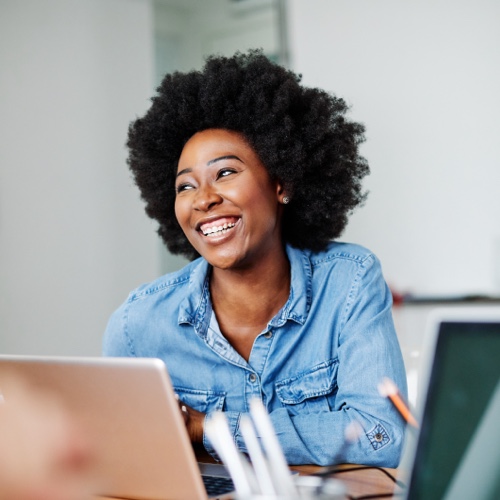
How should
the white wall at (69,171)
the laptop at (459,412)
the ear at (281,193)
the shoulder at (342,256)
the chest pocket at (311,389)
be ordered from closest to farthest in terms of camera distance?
the laptop at (459,412) → the chest pocket at (311,389) → the shoulder at (342,256) → the ear at (281,193) → the white wall at (69,171)

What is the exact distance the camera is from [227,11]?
3.88m

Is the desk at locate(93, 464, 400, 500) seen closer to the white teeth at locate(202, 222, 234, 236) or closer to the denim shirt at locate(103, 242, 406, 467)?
the denim shirt at locate(103, 242, 406, 467)

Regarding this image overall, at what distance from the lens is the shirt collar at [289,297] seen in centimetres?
170

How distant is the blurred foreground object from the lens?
101 centimetres

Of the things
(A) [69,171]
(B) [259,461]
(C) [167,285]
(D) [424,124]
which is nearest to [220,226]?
(C) [167,285]

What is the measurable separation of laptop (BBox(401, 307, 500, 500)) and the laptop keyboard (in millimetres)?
516

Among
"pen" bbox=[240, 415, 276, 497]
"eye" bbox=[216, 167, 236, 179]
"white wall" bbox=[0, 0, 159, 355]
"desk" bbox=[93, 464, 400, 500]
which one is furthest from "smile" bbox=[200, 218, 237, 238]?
"white wall" bbox=[0, 0, 159, 355]

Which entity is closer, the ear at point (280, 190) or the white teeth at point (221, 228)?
the white teeth at point (221, 228)

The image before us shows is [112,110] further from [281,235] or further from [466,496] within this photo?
[466,496]

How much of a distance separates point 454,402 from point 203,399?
108 centimetres

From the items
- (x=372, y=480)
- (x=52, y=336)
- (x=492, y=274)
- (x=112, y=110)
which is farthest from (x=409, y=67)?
(x=372, y=480)

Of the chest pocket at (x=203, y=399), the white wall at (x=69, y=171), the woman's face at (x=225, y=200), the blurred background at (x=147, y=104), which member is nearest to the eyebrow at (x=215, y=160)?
the woman's face at (x=225, y=200)

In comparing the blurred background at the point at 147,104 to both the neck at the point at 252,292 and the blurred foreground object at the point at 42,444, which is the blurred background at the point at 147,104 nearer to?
the neck at the point at 252,292

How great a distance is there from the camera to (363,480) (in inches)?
47.5
